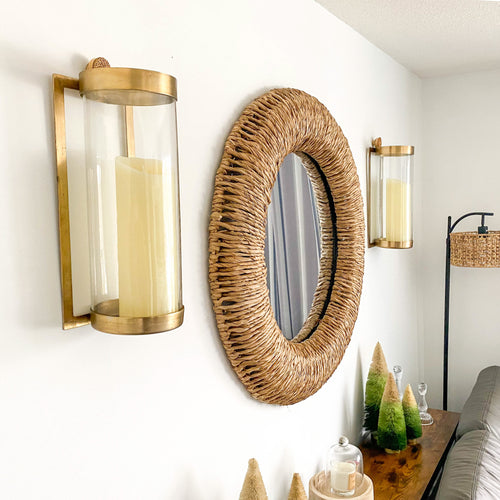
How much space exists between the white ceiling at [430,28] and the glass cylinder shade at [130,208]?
3.78 feet

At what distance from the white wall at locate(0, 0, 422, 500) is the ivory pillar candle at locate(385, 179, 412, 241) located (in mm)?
477

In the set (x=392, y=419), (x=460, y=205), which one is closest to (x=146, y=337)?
(x=392, y=419)

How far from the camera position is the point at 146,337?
1.09m

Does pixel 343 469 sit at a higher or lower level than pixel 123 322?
lower

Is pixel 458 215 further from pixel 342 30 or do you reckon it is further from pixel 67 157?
pixel 67 157

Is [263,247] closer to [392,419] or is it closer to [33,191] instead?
[33,191]

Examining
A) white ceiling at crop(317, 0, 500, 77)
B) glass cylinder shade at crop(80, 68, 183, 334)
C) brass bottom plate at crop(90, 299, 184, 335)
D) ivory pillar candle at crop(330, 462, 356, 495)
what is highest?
white ceiling at crop(317, 0, 500, 77)

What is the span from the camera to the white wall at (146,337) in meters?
0.83

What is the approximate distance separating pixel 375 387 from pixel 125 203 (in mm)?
1547

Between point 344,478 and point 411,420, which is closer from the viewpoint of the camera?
point 344,478

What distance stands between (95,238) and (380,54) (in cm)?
192

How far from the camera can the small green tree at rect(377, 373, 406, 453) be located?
2.00 metres

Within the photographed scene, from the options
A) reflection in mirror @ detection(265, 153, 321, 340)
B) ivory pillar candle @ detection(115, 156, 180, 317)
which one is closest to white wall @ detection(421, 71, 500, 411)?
reflection in mirror @ detection(265, 153, 321, 340)

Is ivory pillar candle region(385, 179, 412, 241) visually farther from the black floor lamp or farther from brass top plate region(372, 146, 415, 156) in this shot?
the black floor lamp
